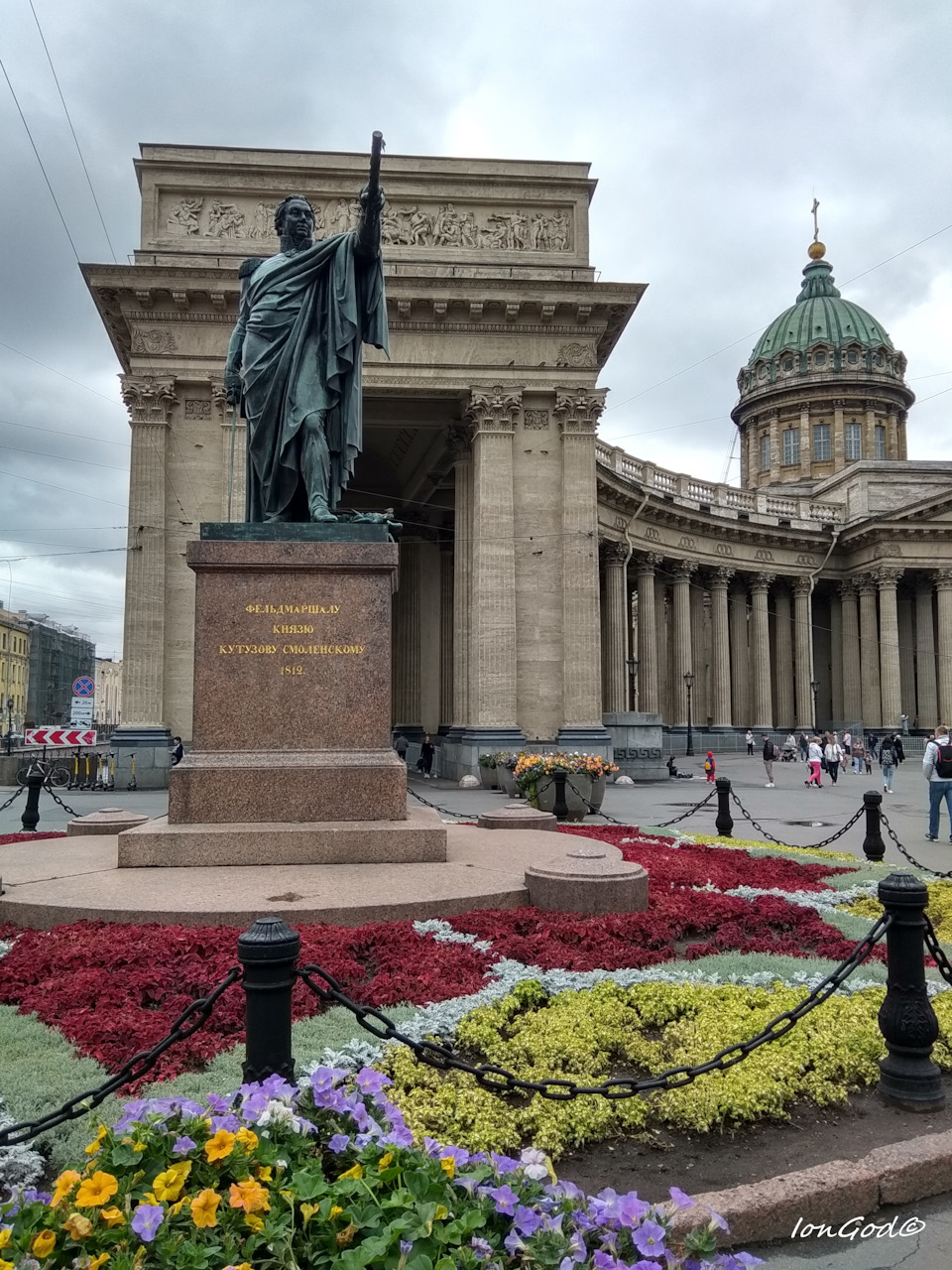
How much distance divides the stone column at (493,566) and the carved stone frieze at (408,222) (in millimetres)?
5521

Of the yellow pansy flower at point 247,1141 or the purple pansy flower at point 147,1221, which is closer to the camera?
the purple pansy flower at point 147,1221

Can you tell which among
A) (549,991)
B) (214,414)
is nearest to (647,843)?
(549,991)

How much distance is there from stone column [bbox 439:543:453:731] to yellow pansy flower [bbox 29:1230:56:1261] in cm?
3647

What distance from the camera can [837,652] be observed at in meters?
65.9

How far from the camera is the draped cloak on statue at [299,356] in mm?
9688

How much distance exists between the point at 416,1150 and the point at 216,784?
5822 millimetres

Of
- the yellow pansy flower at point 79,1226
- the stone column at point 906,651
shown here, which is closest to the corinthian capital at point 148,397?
the yellow pansy flower at point 79,1226

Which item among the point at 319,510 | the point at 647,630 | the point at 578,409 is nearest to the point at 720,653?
the point at 647,630

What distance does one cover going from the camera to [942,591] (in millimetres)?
61250

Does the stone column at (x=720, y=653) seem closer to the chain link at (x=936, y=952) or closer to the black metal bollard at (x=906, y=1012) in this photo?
the chain link at (x=936, y=952)

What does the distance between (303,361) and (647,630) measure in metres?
43.8

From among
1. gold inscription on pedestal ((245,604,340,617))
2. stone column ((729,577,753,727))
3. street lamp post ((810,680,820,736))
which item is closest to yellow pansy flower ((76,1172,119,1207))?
gold inscription on pedestal ((245,604,340,617))

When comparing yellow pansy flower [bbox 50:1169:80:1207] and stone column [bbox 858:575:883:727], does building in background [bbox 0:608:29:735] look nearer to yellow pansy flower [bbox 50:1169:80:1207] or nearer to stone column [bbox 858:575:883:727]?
stone column [bbox 858:575:883:727]

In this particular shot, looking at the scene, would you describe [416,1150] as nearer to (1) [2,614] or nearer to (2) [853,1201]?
(2) [853,1201]
